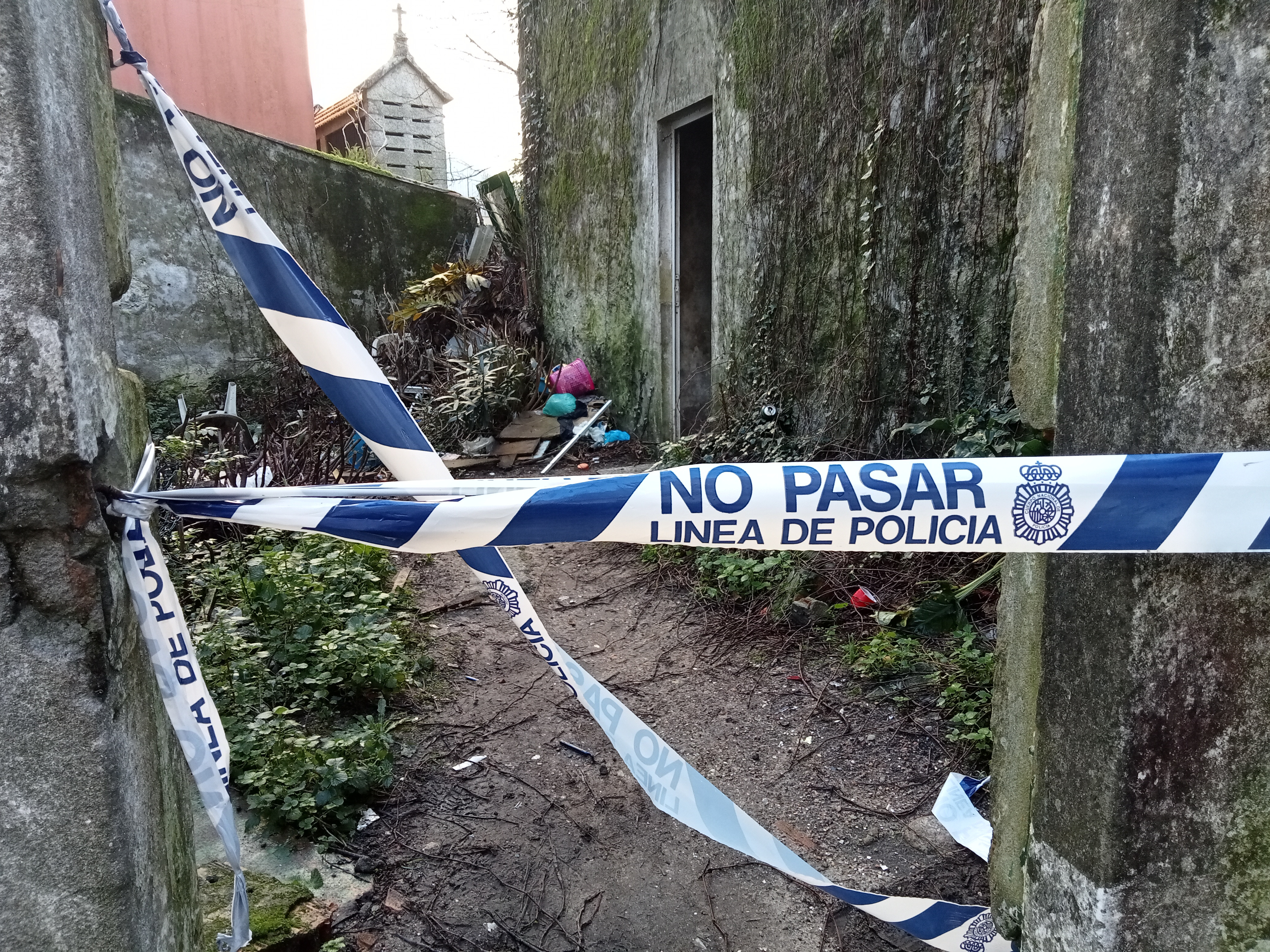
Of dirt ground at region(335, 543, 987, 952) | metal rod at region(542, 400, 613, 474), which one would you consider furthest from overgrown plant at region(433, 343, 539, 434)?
dirt ground at region(335, 543, 987, 952)

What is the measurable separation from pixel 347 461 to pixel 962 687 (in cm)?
437

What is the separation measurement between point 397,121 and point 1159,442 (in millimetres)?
15620

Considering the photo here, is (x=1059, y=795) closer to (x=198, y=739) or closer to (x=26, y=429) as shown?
(x=198, y=739)

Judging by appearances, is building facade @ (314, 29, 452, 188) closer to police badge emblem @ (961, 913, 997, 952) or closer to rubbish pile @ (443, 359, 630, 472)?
rubbish pile @ (443, 359, 630, 472)

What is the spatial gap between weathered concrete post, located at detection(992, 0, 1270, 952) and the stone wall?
657 cm

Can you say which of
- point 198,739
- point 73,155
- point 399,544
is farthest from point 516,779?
point 73,155

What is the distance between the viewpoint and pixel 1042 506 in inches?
46.1

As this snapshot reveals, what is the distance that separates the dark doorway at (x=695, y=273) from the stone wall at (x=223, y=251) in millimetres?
4074

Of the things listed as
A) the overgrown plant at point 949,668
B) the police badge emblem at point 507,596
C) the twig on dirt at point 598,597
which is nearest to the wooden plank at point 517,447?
the twig on dirt at point 598,597

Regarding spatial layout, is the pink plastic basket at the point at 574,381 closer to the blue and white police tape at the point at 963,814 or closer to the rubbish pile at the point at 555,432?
the rubbish pile at the point at 555,432

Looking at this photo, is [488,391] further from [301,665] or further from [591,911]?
[591,911]

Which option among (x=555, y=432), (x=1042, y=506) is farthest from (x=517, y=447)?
(x=1042, y=506)

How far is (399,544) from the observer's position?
1.22 metres

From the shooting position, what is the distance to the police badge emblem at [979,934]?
5.68ft
